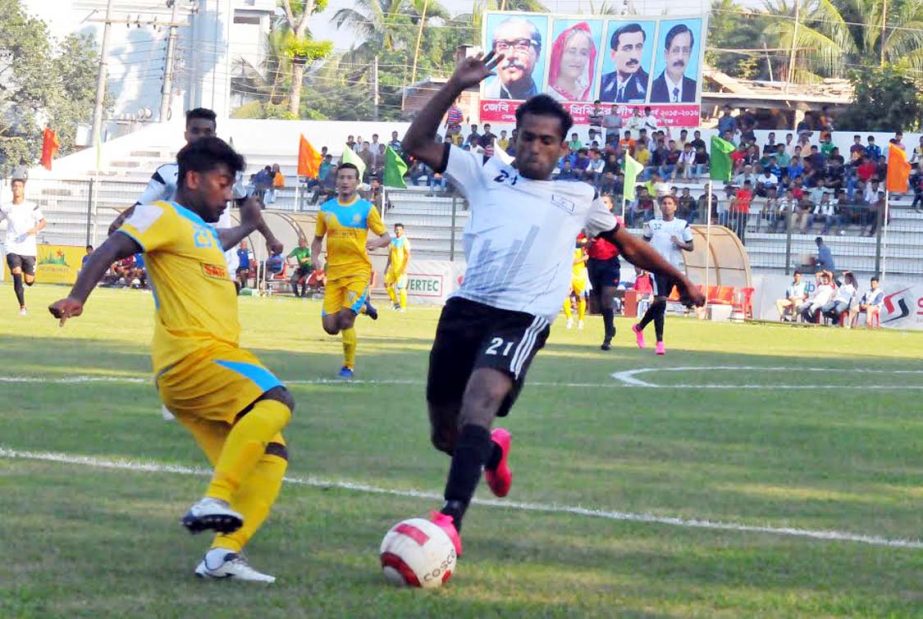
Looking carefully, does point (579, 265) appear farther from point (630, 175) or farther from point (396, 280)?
point (630, 175)

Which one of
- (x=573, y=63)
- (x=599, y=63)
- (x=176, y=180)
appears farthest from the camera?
(x=573, y=63)

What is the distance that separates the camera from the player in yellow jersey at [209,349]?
550 cm

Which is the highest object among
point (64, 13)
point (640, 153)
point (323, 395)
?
point (64, 13)

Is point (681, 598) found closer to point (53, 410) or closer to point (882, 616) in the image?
point (882, 616)

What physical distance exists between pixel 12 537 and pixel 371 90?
83.1 metres

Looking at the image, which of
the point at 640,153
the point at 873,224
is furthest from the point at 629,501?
the point at 640,153

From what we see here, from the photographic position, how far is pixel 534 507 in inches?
285

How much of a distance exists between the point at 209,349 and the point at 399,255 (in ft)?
90.9

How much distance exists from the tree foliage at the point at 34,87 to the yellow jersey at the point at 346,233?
173 ft

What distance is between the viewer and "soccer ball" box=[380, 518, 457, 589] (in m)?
5.34

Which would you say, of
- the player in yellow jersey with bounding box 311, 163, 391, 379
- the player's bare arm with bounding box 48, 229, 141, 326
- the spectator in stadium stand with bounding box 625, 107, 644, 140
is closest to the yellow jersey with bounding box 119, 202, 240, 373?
the player's bare arm with bounding box 48, 229, 141, 326

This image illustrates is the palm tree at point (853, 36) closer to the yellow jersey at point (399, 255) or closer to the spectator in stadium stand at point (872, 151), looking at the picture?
the spectator in stadium stand at point (872, 151)

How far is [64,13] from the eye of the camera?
260 ft

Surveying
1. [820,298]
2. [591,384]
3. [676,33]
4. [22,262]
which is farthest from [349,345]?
[676,33]
